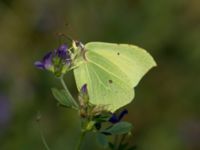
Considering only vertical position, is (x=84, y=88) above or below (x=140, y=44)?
above

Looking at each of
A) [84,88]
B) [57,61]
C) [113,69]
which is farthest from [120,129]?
[113,69]

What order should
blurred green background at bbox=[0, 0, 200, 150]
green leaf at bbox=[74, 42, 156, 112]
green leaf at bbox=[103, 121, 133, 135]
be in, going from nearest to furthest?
green leaf at bbox=[103, 121, 133, 135], green leaf at bbox=[74, 42, 156, 112], blurred green background at bbox=[0, 0, 200, 150]

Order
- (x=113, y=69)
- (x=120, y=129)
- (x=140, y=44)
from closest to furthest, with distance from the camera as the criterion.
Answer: (x=120, y=129), (x=113, y=69), (x=140, y=44)

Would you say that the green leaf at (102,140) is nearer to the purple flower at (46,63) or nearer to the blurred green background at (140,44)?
the purple flower at (46,63)

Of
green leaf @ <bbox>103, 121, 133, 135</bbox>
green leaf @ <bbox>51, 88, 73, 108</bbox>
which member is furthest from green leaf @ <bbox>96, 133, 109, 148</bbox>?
green leaf @ <bbox>51, 88, 73, 108</bbox>

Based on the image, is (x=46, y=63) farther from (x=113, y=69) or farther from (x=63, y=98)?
(x=113, y=69)

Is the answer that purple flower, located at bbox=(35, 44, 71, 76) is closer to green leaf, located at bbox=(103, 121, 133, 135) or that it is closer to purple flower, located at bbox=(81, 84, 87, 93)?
purple flower, located at bbox=(81, 84, 87, 93)

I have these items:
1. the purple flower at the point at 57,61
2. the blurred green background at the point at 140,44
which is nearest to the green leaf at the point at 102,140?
the purple flower at the point at 57,61
